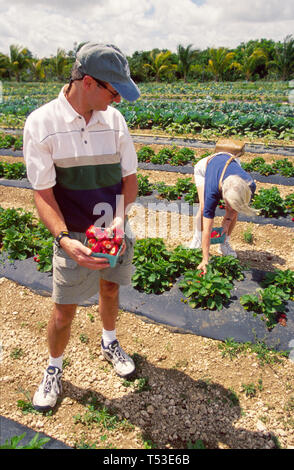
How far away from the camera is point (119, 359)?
282 cm

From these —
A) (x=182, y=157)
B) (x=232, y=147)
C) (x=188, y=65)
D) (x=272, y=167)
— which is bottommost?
(x=272, y=167)

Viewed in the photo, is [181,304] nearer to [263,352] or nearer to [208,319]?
[208,319]

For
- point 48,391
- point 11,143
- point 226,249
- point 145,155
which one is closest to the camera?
point 48,391

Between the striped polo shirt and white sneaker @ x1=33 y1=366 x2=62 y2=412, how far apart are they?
3.77 feet

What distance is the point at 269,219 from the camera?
5219 mm

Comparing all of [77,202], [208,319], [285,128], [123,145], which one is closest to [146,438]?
[208,319]

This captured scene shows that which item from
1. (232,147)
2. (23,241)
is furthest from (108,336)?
(232,147)

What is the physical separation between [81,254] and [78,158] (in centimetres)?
56

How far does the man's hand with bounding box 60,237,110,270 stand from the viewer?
193 centimetres

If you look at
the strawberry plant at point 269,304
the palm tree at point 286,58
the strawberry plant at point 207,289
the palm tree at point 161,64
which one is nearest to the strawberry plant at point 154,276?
the strawberry plant at point 207,289

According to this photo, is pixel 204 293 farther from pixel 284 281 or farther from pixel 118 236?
pixel 118 236

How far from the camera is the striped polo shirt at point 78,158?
72.5 inches
